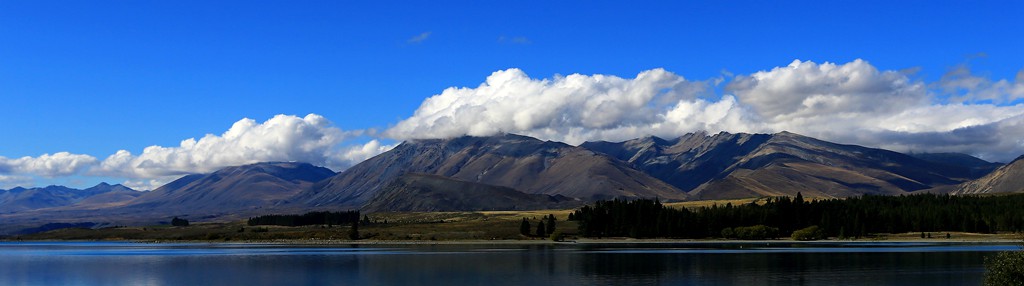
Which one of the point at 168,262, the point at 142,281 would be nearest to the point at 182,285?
the point at 142,281

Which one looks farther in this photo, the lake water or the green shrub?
the lake water

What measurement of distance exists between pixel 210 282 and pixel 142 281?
37.8 feet

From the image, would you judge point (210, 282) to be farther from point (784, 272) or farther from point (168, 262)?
point (784, 272)

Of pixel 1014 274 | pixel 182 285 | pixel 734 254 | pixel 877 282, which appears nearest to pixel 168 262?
pixel 182 285

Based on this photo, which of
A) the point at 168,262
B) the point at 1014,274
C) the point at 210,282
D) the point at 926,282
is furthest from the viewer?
the point at 168,262

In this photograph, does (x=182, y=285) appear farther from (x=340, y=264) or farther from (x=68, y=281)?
(x=340, y=264)

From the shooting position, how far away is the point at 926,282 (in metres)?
106

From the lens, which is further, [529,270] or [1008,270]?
[529,270]

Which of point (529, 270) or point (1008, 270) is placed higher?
point (1008, 270)

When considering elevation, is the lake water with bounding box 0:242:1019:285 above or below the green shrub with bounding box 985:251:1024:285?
below

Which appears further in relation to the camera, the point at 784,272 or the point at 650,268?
the point at 650,268

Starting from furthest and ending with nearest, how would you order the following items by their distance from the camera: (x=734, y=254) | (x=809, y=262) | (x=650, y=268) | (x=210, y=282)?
(x=734, y=254)
(x=809, y=262)
(x=650, y=268)
(x=210, y=282)

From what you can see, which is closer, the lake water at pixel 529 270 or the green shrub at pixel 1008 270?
the green shrub at pixel 1008 270

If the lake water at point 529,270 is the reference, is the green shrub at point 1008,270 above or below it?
above
